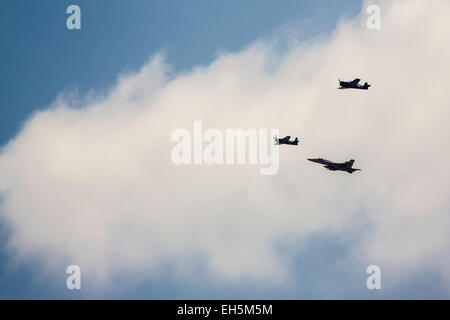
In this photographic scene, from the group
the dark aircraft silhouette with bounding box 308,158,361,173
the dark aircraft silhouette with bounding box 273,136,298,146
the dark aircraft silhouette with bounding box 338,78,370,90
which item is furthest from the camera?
the dark aircraft silhouette with bounding box 273,136,298,146

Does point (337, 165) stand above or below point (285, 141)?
Result: below

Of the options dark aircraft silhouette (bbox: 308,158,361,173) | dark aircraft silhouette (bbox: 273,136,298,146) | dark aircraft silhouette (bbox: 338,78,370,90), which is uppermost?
dark aircraft silhouette (bbox: 338,78,370,90)

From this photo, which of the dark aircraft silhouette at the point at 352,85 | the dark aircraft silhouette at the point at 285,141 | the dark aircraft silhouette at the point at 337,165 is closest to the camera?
the dark aircraft silhouette at the point at 337,165

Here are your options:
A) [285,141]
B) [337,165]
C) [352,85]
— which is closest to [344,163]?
[337,165]

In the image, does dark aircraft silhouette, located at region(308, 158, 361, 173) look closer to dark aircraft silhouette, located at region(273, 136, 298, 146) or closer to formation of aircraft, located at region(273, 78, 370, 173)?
formation of aircraft, located at region(273, 78, 370, 173)

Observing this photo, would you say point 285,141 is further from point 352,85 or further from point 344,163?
point 352,85

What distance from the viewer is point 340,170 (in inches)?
7441

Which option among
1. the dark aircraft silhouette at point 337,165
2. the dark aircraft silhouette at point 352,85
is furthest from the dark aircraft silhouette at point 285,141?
the dark aircraft silhouette at point 352,85

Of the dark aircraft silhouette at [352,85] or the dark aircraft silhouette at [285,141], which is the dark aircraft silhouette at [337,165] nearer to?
the dark aircraft silhouette at [285,141]

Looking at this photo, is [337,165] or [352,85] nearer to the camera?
[337,165]

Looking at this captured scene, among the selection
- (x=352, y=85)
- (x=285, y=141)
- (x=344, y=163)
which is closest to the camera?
(x=344, y=163)

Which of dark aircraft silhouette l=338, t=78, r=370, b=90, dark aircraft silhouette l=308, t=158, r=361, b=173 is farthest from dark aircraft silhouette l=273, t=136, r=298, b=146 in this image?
dark aircraft silhouette l=338, t=78, r=370, b=90
